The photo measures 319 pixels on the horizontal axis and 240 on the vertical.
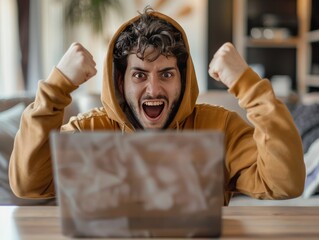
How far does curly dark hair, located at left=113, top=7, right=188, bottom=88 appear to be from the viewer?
120 cm

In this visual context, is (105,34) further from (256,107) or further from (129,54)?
(256,107)

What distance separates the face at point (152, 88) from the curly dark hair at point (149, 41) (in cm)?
2

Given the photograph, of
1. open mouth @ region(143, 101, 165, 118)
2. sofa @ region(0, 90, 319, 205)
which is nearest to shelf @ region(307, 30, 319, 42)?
sofa @ region(0, 90, 319, 205)

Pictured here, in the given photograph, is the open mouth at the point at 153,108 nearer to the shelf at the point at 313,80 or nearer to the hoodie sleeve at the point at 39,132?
the hoodie sleeve at the point at 39,132

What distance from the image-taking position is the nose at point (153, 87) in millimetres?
1206

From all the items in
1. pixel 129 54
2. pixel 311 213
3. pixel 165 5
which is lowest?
pixel 311 213

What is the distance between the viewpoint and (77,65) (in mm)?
957

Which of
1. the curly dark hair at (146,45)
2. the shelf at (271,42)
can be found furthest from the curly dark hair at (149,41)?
the shelf at (271,42)

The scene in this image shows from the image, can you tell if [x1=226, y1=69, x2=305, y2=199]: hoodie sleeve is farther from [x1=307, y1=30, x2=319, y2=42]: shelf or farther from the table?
[x1=307, y1=30, x2=319, y2=42]: shelf

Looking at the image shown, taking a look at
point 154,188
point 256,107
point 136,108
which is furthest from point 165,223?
point 136,108

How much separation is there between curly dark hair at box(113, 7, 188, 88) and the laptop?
26.0 inches

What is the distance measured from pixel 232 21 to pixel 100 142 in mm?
4240

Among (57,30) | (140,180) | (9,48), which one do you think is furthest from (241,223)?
(57,30)

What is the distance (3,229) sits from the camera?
2.24ft
